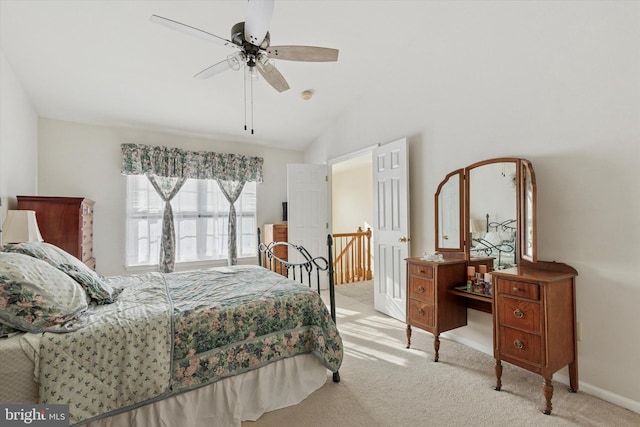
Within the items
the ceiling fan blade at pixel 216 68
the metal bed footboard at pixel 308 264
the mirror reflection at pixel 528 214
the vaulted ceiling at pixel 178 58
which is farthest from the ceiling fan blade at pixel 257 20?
the mirror reflection at pixel 528 214

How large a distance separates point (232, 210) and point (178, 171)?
1.06 meters

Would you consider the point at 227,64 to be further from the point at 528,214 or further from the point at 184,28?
the point at 528,214

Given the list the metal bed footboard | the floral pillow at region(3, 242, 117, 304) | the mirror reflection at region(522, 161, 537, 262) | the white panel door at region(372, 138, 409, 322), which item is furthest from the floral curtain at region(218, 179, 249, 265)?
the mirror reflection at region(522, 161, 537, 262)

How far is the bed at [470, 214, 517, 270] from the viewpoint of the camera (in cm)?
248

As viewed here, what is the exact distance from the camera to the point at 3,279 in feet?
4.44

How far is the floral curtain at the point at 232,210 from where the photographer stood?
200 inches

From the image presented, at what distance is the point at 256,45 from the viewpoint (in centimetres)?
196

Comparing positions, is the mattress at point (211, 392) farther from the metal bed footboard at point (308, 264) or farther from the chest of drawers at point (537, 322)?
the chest of drawers at point (537, 322)

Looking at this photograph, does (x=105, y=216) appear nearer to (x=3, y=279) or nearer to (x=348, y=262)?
(x=3, y=279)

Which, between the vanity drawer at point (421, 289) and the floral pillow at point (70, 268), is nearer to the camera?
the floral pillow at point (70, 268)

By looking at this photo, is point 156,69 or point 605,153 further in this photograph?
point 156,69

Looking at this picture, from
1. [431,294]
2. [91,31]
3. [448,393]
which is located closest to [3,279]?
[91,31]

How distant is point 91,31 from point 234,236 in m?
3.27

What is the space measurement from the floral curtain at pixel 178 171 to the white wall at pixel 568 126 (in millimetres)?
3329
